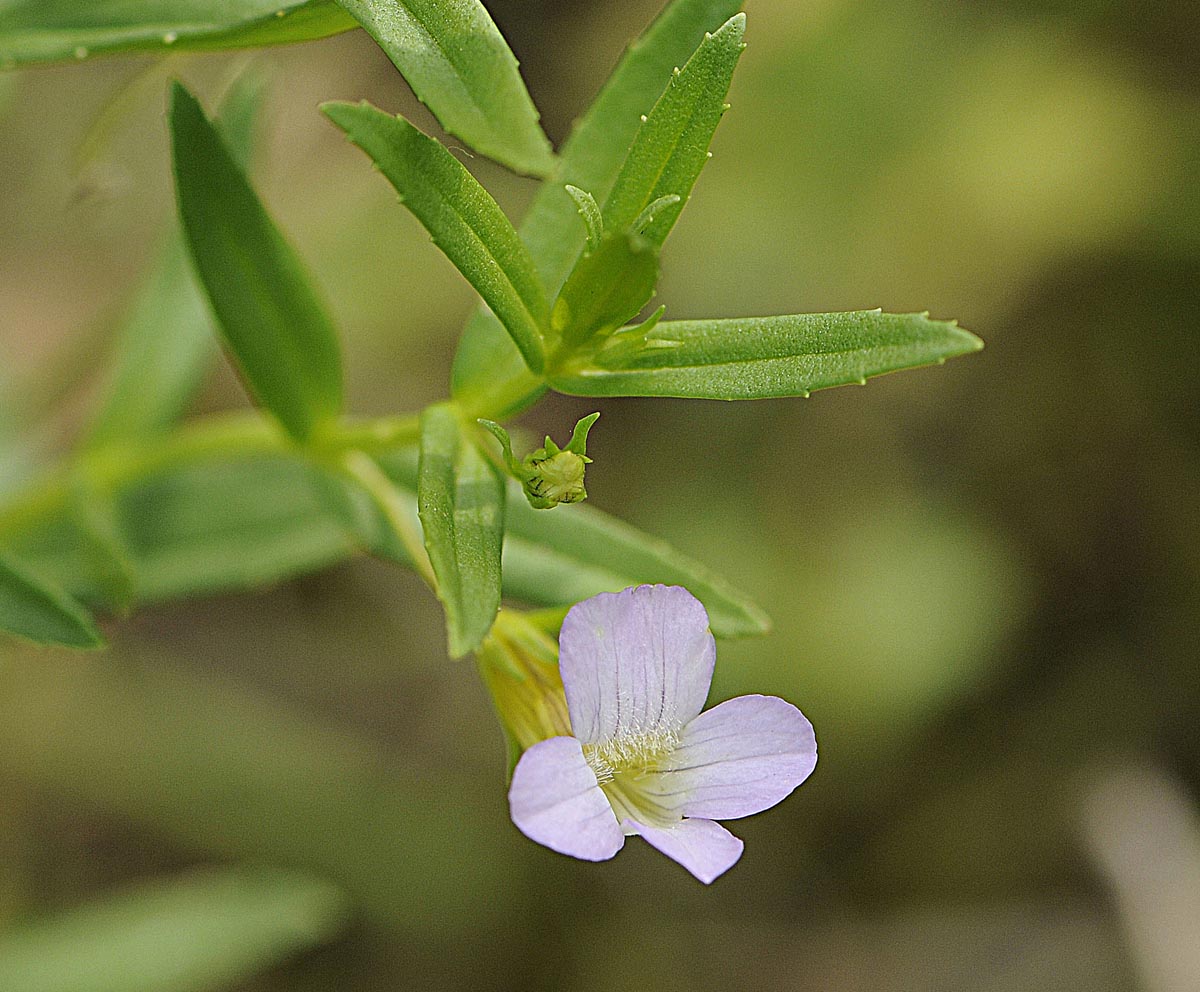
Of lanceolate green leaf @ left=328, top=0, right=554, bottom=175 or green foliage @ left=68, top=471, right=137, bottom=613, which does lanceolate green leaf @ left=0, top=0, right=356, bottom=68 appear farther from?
green foliage @ left=68, top=471, right=137, bottom=613

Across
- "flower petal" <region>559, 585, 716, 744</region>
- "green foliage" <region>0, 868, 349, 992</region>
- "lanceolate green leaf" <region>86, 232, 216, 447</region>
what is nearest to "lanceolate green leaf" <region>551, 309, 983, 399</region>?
"flower petal" <region>559, 585, 716, 744</region>

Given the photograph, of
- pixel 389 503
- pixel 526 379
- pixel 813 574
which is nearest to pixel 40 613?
pixel 389 503

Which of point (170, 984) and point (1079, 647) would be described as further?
point (1079, 647)

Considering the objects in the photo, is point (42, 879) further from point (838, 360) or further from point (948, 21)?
point (948, 21)

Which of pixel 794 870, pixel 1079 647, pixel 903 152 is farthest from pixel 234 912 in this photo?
pixel 903 152

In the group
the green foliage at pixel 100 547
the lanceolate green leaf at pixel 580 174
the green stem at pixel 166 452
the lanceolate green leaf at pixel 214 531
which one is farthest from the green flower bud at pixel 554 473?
the green foliage at pixel 100 547

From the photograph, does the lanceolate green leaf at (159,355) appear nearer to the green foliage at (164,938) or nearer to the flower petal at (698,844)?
the green foliage at (164,938)
